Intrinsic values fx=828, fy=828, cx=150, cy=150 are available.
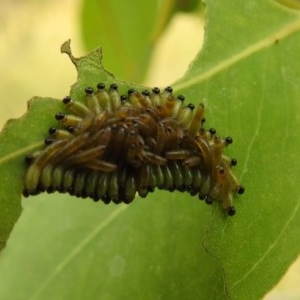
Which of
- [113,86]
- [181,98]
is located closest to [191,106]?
[181,98]

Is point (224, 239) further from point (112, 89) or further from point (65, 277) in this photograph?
point (65, 277)

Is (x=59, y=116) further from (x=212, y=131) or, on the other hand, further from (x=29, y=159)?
(x=212, y=131)

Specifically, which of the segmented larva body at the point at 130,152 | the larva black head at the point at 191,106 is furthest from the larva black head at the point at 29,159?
the larva black head at the point at 191,106

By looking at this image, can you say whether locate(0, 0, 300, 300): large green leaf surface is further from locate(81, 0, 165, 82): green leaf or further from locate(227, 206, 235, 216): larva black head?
locate(81, 0, 165, 82): green leaf

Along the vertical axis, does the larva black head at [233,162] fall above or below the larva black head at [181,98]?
below

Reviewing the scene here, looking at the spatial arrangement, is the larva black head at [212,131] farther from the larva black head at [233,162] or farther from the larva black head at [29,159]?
the larva black head at [29,159]

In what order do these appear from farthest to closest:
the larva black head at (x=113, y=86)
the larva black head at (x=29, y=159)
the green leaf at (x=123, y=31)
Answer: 1. the green leaf at (x=123, y=31)
2. the larva black head at (x=113, y=86)
3. the larva black head at (x=29, y=159)

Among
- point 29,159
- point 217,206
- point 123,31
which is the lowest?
point 29,159
